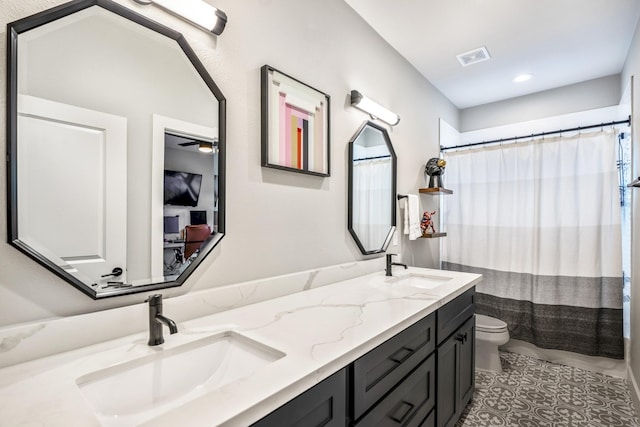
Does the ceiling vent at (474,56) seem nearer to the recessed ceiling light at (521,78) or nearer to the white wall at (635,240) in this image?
the recessed ceiling light at (521,78)

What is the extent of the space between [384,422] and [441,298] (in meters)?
0.60

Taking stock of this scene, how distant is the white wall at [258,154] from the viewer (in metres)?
0.86

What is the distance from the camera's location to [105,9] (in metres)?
0.96

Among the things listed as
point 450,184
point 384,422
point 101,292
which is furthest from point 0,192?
point 450,184

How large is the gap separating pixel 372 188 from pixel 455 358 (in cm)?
111

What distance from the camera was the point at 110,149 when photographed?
3.17 ft

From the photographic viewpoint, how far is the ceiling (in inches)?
76.1

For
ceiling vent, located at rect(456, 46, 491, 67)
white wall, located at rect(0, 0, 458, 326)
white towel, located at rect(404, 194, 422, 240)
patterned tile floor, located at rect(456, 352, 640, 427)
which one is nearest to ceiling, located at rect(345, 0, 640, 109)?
ceiling vent, located at rect(456, 46, 491, 67)

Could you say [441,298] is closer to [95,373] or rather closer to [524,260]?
[95,373]

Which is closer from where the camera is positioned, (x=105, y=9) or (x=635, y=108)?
(x=105, y=9)

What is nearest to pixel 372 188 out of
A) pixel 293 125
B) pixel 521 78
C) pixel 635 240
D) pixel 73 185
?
pixel 293 125

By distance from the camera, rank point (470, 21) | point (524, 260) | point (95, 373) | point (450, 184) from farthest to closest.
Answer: point (450, 184) → point (524, 260) → point (470, 21) → point (95, 373)

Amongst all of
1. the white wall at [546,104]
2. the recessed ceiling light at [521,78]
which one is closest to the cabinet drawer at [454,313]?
the recessed ceiling light at [521,78]

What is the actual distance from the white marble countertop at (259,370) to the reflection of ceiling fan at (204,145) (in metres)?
0.59
